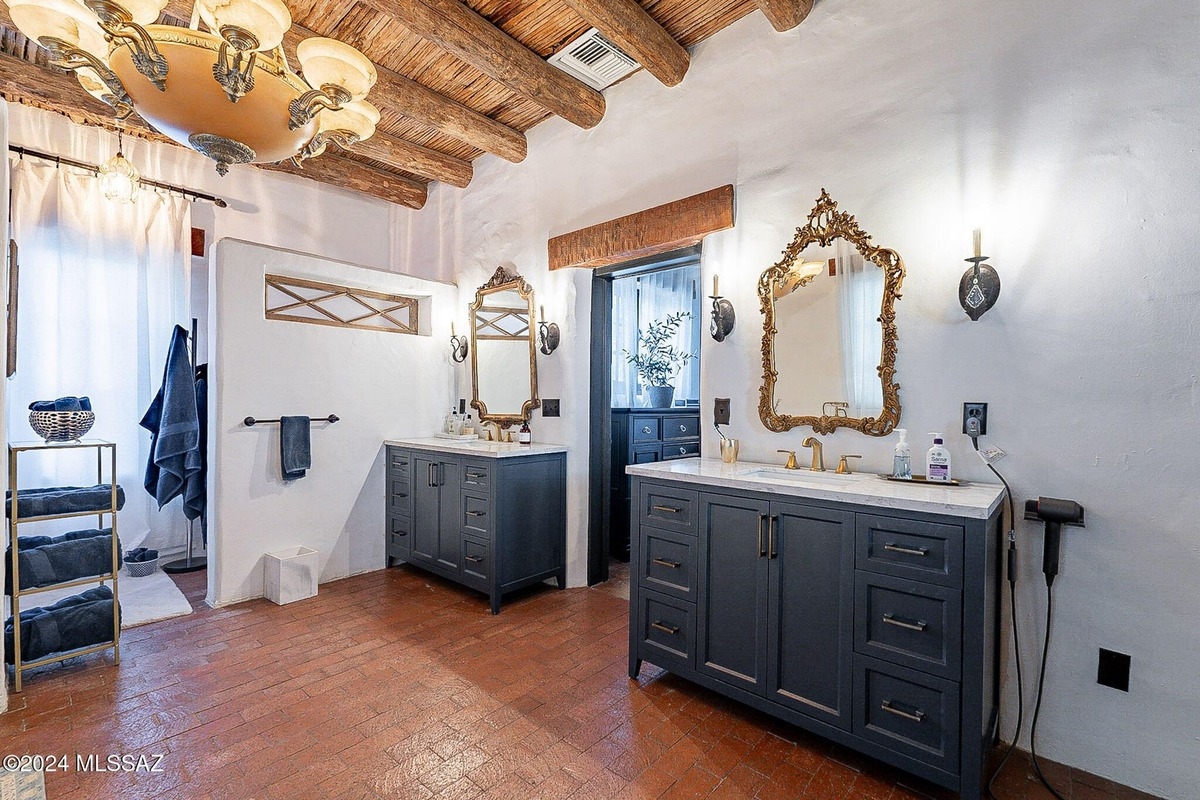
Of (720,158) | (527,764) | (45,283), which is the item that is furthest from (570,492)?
(45,283)

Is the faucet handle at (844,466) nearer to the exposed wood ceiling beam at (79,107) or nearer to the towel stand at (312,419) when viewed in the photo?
the towel stand at (312,419)

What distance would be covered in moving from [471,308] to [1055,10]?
3636mm

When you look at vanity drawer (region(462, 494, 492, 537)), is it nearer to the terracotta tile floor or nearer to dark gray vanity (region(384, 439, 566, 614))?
dark gray vanity (region(384, 439, 566, 614))

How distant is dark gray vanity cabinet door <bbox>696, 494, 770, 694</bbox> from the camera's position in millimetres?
2068

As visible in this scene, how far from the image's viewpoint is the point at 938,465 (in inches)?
81.3

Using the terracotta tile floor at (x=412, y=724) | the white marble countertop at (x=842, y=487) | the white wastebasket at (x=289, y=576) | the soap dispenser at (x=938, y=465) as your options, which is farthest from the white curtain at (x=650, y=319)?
the soap dispenser at (x=938, y=465)

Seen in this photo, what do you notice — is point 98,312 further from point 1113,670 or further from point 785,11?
point 1113,670

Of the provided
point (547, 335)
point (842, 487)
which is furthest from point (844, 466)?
point (547, 335)

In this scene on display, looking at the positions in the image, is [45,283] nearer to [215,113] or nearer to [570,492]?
[215,113]

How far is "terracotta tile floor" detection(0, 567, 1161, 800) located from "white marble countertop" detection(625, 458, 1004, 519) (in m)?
0.93

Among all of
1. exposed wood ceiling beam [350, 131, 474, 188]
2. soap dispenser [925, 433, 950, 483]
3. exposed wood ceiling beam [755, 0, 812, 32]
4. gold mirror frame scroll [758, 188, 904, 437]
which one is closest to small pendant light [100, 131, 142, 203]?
exposed wood ceiling beam [350, 131, 474, 188]

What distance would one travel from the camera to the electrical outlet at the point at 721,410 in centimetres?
285

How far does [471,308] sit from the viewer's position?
436 cm

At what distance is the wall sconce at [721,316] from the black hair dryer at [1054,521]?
1.47m
